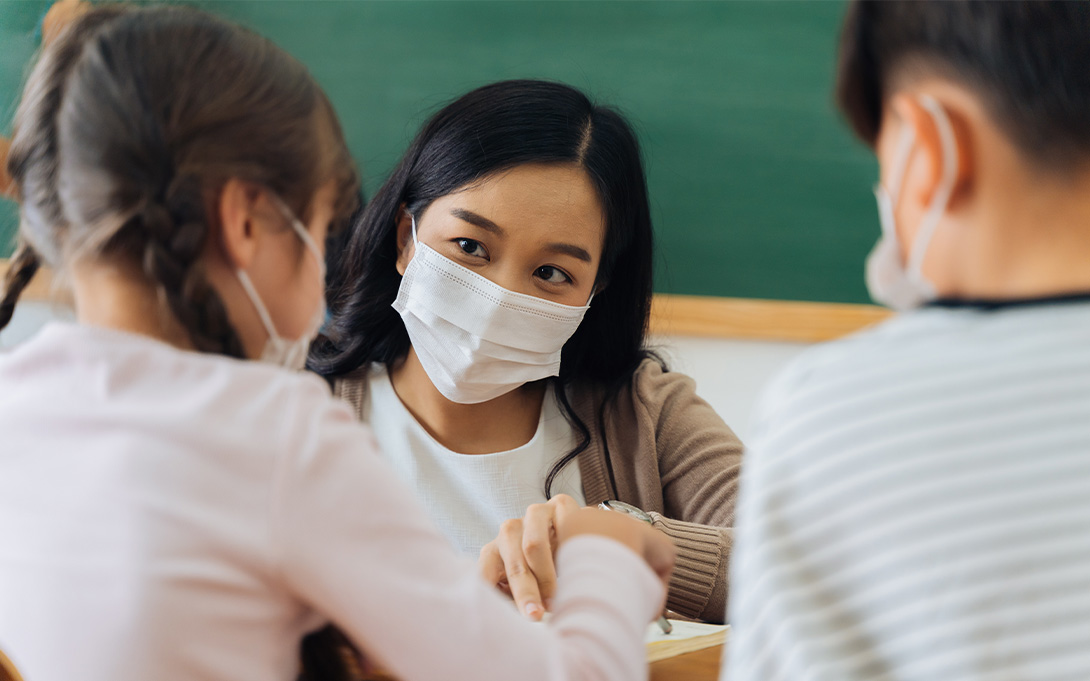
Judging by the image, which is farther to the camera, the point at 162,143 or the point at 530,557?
the point at 530,557

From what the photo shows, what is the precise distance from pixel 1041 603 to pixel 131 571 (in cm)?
57

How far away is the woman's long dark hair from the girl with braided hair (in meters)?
0.58

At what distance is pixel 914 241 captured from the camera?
63cm

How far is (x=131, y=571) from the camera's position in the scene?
1.85 ft

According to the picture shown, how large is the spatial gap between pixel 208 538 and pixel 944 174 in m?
0.56

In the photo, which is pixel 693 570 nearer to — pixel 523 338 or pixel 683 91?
pixel 523 338

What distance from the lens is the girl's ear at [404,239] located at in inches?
55.0

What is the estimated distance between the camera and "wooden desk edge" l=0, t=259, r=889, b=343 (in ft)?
6.58

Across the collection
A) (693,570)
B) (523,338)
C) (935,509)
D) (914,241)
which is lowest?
(693,570)

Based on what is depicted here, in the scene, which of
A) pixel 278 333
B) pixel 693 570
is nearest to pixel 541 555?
pixel 693 570

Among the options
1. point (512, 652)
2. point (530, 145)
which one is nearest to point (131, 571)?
point (512, 652)

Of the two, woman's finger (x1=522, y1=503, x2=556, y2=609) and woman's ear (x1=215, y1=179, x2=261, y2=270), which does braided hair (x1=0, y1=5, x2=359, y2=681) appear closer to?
woman's ear (x1=215, y1=179, x2=261, y2=270)

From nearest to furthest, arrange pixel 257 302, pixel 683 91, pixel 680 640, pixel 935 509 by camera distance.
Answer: pixel 935 509 < pixel 257 302 < pixel 680 640 < pixel 683 91

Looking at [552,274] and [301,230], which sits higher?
[301,230]
